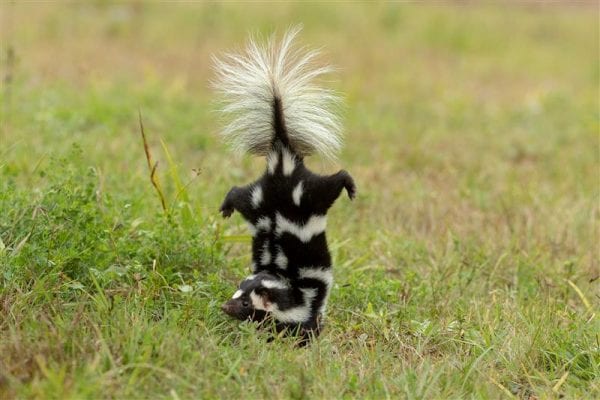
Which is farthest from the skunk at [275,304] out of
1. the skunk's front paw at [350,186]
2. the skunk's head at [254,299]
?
the skunk's front paw at [350,186]

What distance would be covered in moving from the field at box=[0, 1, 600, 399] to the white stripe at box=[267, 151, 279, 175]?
2.27ft

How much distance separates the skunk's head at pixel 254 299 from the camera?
443cm

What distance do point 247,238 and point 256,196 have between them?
74cm

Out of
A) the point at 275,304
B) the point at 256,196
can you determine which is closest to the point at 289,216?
the point at 256,196

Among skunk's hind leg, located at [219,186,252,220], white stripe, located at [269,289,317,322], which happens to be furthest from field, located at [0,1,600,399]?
skunk's hind leg, located at [219,186,252,220]

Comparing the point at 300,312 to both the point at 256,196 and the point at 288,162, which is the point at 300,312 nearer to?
the point at 256,196

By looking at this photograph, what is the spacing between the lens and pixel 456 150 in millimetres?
9234

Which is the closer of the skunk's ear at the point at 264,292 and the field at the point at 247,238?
the field at the point at 247,238

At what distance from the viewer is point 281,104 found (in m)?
4.75

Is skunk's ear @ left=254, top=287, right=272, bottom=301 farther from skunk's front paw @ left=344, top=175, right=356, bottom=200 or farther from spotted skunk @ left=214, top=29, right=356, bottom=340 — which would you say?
skunk's front paw @ left=344, top=175, right=356, bottom=200

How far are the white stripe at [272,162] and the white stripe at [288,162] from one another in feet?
0.14

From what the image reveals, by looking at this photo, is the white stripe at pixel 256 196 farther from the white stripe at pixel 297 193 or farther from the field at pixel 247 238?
the field at pixel 247 238

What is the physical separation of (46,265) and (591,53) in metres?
13.2

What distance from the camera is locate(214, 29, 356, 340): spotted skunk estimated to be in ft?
14.9
